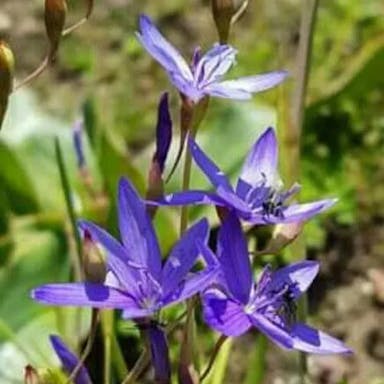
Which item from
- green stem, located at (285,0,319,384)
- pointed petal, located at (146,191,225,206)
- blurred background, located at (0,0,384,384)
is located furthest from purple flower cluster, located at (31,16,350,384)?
blurred background, located at (0,0,384,384)

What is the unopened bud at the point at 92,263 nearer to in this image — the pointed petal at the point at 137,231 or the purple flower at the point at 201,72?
the pointed petal at the point at 137,231

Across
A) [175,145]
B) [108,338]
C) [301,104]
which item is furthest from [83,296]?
[175,145]

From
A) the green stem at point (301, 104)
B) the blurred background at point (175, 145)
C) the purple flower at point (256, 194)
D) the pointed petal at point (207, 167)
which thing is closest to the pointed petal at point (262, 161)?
the purple flower at point (256, 194)

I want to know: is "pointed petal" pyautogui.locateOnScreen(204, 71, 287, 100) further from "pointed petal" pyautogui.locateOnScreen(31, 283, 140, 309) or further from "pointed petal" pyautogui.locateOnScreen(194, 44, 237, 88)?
"pointed petal" pyautogui.locateOnScreen(31, 283, 140, 309)

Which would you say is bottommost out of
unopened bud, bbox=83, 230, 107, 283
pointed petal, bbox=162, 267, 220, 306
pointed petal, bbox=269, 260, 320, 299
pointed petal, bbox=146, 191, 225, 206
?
pointed petal, bbox=269, 260, 320, 299

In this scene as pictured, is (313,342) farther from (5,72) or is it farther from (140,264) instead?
(5,72)

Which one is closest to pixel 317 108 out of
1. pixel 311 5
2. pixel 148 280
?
pixel 311 5

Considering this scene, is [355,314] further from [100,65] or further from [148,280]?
[148,280]
